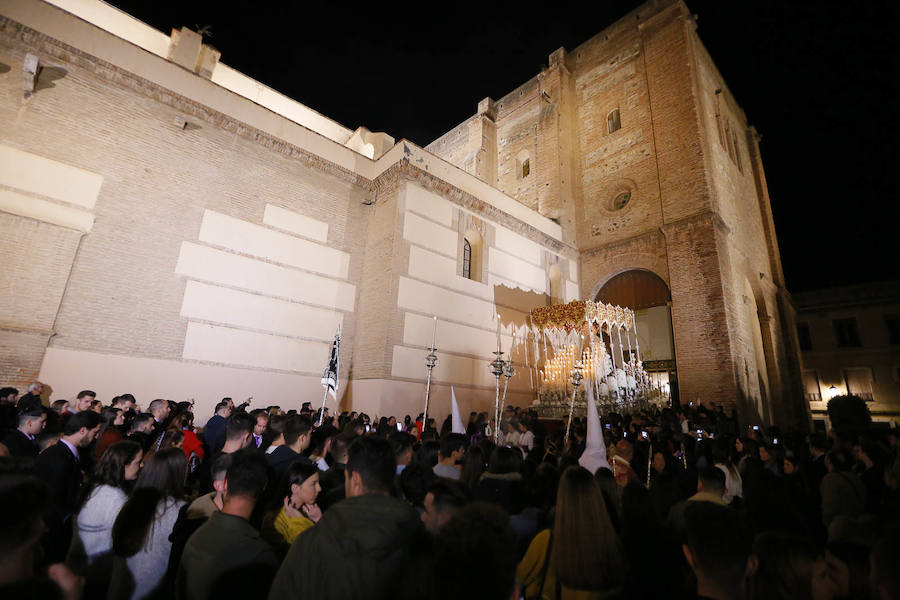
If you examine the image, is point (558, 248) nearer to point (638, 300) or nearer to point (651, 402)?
point (638, 300)

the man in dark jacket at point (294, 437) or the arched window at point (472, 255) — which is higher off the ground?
the arched window at point (472, 255)

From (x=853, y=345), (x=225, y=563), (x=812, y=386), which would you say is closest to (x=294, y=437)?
(x=225, y=563)

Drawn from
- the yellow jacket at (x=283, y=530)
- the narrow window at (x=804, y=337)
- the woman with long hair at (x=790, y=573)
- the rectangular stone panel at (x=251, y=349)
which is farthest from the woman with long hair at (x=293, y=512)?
the narrow window at (x=804, y=337)

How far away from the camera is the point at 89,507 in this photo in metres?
2.78

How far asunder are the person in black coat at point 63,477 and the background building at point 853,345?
3205 centimetres

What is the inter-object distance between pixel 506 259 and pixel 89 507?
578 inches

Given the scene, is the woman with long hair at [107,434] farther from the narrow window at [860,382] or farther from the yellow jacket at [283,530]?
the narrow window at [860,382]

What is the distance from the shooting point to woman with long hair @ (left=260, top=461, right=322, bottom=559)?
9.29 ft

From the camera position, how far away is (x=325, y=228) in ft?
43.7

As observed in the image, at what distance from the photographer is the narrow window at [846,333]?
1080 inches

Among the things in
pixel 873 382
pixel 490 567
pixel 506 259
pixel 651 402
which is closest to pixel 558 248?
pixel 506 259

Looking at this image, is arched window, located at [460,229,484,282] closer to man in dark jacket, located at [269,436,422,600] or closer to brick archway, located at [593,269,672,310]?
brick archway, located at [593,269,672,310]

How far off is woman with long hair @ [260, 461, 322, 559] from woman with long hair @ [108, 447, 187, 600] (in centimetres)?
60

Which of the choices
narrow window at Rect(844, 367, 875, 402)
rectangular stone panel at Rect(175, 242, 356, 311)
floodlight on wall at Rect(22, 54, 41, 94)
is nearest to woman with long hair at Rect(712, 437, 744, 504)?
rectangular stone panel at Rect(175, 242, 356, 311)
